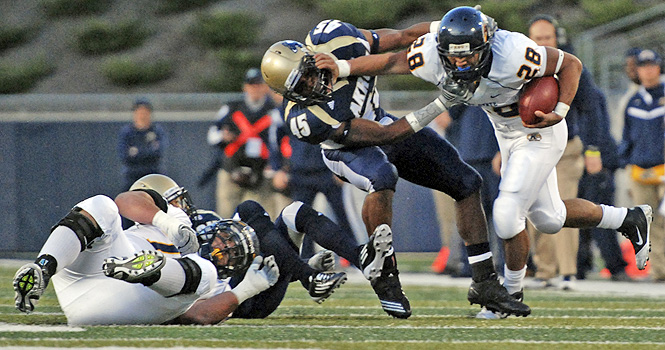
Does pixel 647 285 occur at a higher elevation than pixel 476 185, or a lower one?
lower

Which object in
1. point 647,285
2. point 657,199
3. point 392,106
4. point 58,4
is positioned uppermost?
point 58,4

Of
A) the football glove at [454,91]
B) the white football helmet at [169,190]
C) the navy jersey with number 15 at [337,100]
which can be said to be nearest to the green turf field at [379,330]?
the white football helmet at [169,190]

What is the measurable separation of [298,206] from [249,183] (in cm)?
382

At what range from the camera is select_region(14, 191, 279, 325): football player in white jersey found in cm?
407

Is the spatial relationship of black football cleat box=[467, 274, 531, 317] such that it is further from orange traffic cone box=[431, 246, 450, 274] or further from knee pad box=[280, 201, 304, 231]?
orange traffic cone box=[431, 246, 450, 274]

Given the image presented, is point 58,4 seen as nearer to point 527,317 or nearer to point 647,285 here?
point 647,285

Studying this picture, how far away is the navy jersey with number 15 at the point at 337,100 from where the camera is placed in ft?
17.1

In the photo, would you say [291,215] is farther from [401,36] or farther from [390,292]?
[401,36]

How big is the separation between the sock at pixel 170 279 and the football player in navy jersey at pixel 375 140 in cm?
107

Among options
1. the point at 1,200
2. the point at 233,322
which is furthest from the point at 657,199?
the point at 1,200

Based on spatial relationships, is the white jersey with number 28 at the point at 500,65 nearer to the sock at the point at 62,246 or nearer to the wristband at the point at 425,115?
the wristband at the point at 425,115

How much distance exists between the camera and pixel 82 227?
13.6 feet

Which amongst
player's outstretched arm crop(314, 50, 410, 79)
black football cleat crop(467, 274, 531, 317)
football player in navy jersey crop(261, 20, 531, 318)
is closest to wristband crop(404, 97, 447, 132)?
football player in navy jersey crop(261, 20, 531, 318)

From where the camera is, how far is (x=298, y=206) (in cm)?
535
